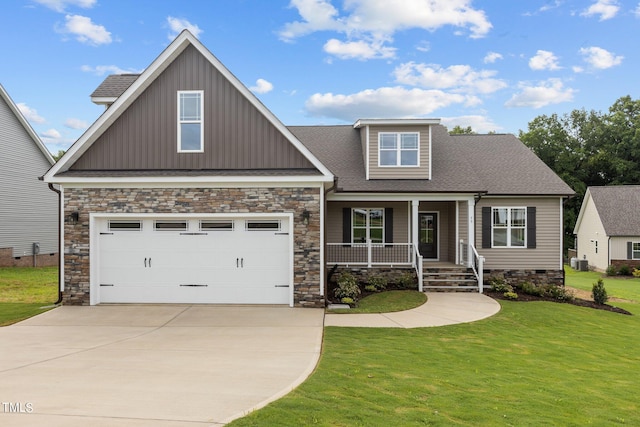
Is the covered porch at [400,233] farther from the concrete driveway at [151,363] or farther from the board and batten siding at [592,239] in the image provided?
the board and batten siding at [592,239]

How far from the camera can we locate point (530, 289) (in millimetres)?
15164

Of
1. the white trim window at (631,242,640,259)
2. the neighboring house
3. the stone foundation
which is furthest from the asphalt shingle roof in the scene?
the neighboring house

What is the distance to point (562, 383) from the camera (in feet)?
22.1

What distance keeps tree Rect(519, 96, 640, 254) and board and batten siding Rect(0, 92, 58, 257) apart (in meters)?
43.2

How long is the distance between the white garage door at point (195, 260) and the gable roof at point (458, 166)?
3.79 metres

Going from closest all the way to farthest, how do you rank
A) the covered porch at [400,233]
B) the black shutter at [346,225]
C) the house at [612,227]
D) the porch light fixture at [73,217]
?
the porch light fixture at [73,217] → the covered porch at [400,233] → the black shutter at [346,225] → the house at [612,227]

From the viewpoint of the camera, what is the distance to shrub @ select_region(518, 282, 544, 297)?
14.9m

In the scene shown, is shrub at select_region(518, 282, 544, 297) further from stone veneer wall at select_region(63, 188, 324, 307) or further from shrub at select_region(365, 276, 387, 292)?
stone veneer wall at select_region(63, 188, 324, 307)

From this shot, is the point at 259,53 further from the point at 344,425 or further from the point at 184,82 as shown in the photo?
the point at 344,425

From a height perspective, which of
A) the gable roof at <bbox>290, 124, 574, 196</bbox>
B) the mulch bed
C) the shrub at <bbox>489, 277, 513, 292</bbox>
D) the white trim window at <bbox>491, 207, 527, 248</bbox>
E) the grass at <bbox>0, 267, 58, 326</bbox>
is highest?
the gable roof at <bbox>290, 124, 574, 196</bbox>

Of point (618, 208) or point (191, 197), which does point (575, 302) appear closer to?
point (191, 197)

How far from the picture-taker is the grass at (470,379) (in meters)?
5.20

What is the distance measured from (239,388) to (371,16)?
16.6 meters

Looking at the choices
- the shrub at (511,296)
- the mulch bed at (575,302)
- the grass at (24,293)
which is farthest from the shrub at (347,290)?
the grass at (24,293)
